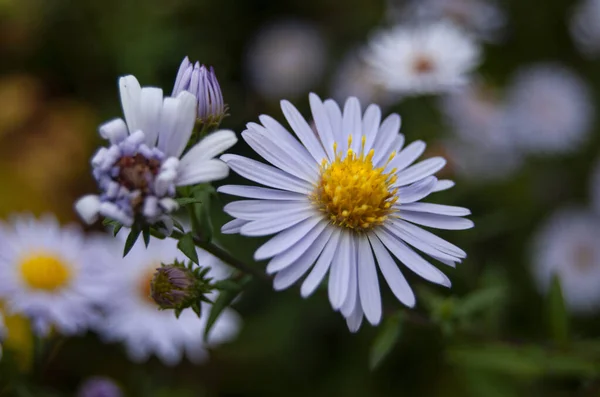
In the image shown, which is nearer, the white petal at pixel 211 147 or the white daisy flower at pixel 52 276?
the white petal at pixel 211 147

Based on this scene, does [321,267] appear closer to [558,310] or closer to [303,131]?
[303,131]

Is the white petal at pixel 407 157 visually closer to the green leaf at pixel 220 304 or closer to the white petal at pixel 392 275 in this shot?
the white petal at pixel 392 275

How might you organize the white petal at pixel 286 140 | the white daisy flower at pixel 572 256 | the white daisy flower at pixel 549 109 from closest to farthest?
the white petal at pixel 286 140 < the white daisy flower at pixel 572 256 < the white daisy flower at pixel 549 109

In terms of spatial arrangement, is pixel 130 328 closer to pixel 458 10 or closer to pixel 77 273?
pixel 77 273

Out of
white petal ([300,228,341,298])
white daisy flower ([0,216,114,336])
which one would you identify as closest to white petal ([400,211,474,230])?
white petal ([300,228,341,298])

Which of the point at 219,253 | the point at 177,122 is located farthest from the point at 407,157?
the point at 177,122

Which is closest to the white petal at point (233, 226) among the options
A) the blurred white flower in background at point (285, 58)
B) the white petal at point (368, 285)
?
the white petal at point (368, 285)

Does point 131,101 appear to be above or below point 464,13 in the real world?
below

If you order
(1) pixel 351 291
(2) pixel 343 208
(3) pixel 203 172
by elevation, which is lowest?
(1) pixel 351 291
